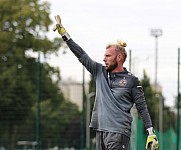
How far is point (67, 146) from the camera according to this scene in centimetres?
3170

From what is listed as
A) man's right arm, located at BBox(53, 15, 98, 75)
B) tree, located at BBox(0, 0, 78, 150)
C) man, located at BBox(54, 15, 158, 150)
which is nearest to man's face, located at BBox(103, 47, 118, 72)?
man, located at BBox(54, 15, 158, 150)

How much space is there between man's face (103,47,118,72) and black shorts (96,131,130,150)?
65cm

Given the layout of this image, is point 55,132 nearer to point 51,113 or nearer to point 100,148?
point 51,113

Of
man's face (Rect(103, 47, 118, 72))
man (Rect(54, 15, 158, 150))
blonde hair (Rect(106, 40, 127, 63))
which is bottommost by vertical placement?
man (Rect(54, 15, 158, 150))

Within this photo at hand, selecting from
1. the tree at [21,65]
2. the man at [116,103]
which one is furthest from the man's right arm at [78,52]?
the tree at [21,65]

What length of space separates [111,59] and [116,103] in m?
0.43

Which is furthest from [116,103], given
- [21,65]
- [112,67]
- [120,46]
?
[21,65]

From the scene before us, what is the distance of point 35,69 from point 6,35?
6721 millimetres

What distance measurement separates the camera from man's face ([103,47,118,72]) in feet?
24.0

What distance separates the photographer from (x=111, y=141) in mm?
7270

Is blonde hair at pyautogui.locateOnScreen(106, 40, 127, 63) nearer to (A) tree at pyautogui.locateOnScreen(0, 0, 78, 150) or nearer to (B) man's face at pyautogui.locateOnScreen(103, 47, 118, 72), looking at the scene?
(B) man's face at pyautogui.locateOnScreen(103, 47, 118, 72)

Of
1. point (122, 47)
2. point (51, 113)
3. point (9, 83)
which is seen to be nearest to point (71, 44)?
point (122, 47)

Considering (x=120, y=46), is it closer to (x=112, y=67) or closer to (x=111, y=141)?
(x=112, y=67)

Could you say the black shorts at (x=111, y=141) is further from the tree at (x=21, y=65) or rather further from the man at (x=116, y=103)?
the tree at (x=21, y=65)
